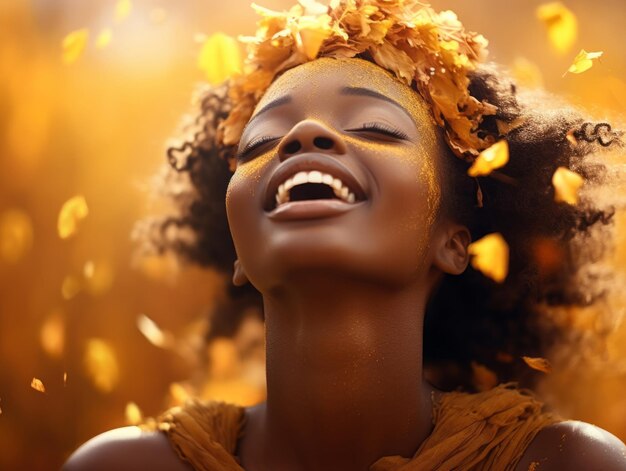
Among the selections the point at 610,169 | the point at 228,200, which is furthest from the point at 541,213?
the point at 228,200

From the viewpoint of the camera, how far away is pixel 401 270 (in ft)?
6.68

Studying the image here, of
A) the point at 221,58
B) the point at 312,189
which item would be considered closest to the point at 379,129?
the point at 312,189

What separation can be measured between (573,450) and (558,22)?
6.20ft

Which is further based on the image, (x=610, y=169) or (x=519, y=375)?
(x=519, y=375)

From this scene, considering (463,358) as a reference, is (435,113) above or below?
above

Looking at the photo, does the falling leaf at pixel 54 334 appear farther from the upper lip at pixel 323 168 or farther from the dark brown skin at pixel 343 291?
the upper lip at pixel 323 168

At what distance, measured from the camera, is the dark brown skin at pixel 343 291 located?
6.47ft

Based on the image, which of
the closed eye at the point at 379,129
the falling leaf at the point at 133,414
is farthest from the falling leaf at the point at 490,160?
the falling leaf at the point at 133,414

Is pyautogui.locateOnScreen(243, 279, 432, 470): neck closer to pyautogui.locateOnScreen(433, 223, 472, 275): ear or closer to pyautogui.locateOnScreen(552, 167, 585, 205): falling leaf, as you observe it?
pyautogui.locateOnScreen(433, 223, 472, 275): ear

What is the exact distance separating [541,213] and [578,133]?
245 millimetres

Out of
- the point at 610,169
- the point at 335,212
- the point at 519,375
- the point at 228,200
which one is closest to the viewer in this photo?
the point at 335,212

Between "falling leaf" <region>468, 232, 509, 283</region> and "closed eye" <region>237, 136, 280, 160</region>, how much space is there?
2.15ft

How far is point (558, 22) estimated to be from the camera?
3.25m

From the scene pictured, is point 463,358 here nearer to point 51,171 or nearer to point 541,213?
point 541,213
